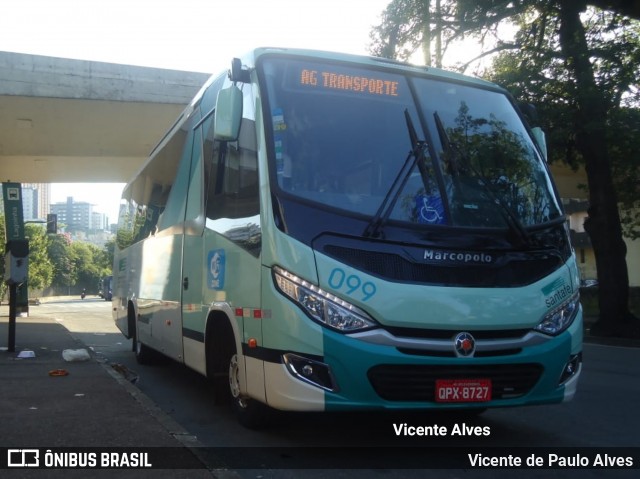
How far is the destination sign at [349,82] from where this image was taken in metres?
5.52

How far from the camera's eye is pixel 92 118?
18.3 metres

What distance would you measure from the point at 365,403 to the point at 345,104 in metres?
2.38

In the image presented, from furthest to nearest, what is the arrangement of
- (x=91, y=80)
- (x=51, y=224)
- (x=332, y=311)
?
→ 1. (x=51, y=224)
2. (x=91, y=80)
3. (x=332, y=311)

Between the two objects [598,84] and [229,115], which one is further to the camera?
[598,84]

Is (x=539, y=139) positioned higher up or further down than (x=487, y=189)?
higher up

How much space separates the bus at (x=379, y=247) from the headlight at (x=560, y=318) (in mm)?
15

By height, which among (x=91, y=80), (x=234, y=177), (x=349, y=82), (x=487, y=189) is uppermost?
(x=91, y=80)

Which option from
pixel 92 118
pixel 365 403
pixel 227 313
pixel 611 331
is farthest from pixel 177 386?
pixel 611 331

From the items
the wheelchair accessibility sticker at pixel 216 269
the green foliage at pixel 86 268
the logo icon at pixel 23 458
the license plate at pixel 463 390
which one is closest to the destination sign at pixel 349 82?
the wheelchair accessibility sticker at pixel 216 269

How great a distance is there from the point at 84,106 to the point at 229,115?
1301 centimetres

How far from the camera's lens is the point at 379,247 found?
4.84 metres

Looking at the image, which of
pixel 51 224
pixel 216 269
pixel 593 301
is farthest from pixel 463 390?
pixel 51 224

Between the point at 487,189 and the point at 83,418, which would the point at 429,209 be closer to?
the point at 487,189

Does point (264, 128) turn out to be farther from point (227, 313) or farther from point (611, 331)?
point (611, 331)
